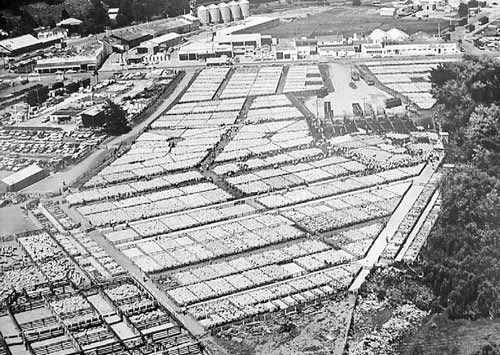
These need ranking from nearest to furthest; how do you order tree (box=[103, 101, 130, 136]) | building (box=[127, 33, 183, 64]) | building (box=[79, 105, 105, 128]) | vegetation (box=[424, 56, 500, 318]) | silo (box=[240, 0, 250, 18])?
1. vegetation (box=[424, 56, 500, 318])
2. tree (box=[103, 101, 130, 136])
3. building (box=[79, 105, 105, 128])
4. building (box=[127, 33, 183, 64])
5. silo (box=[240, 0, 250, 18])

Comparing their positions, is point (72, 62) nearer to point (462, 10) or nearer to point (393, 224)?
point (462, 10)

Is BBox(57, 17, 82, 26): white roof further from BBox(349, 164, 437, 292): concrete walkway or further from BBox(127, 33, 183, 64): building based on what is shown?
BBox(349, 164, 437, 292): concrete walkway

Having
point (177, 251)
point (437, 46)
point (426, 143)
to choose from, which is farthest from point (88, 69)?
point (177, 251)

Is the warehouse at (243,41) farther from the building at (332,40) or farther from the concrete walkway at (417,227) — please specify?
the concrete walkway at (417,227)

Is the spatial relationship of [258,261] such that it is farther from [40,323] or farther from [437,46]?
[437,46]

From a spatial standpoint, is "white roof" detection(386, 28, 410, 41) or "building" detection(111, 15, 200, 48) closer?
"white roof" detection(386, 28, 410, 41)

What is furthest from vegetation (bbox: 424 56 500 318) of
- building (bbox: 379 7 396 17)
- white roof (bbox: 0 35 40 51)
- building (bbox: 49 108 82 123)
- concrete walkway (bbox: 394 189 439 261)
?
white roof (bbox: 0 35 40 51)
